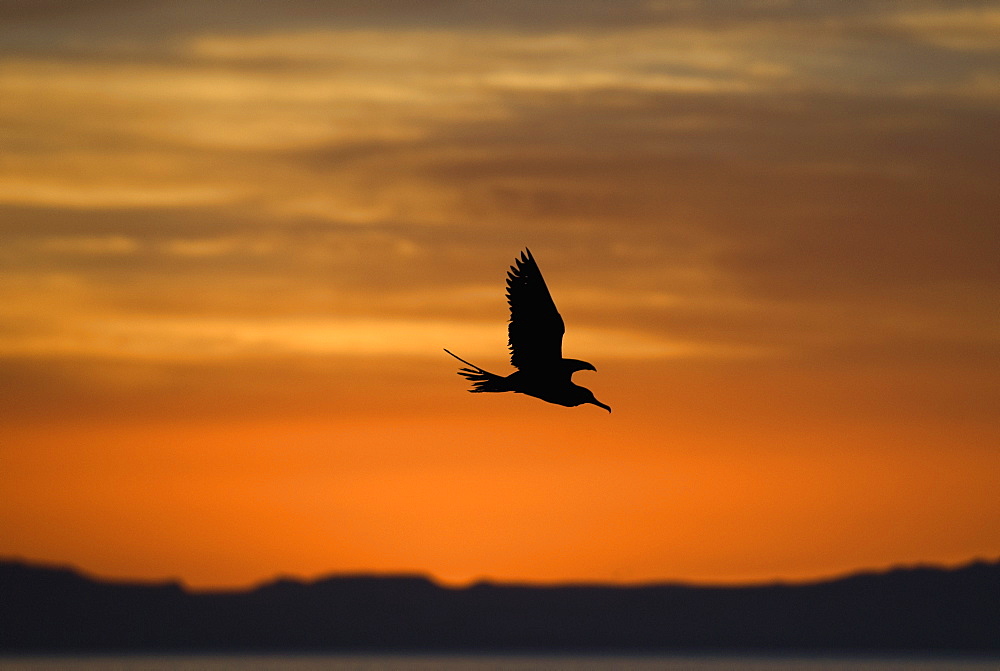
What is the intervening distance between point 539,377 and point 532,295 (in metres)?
1.52

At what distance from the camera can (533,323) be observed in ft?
115

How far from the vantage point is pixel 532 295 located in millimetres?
35000

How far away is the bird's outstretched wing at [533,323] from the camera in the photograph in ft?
114

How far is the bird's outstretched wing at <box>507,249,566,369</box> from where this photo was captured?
34844mm

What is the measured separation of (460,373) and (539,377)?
5.11 feet

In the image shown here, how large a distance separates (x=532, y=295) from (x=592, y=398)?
87.3 inches

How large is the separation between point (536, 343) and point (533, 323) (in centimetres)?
37

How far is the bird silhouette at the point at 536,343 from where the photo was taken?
34.8 meters

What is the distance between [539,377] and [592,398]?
1.13m

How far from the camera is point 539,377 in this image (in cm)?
3484

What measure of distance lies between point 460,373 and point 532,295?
2.07m

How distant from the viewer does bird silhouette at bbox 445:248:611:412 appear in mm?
34844

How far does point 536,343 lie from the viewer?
34.9 meters
